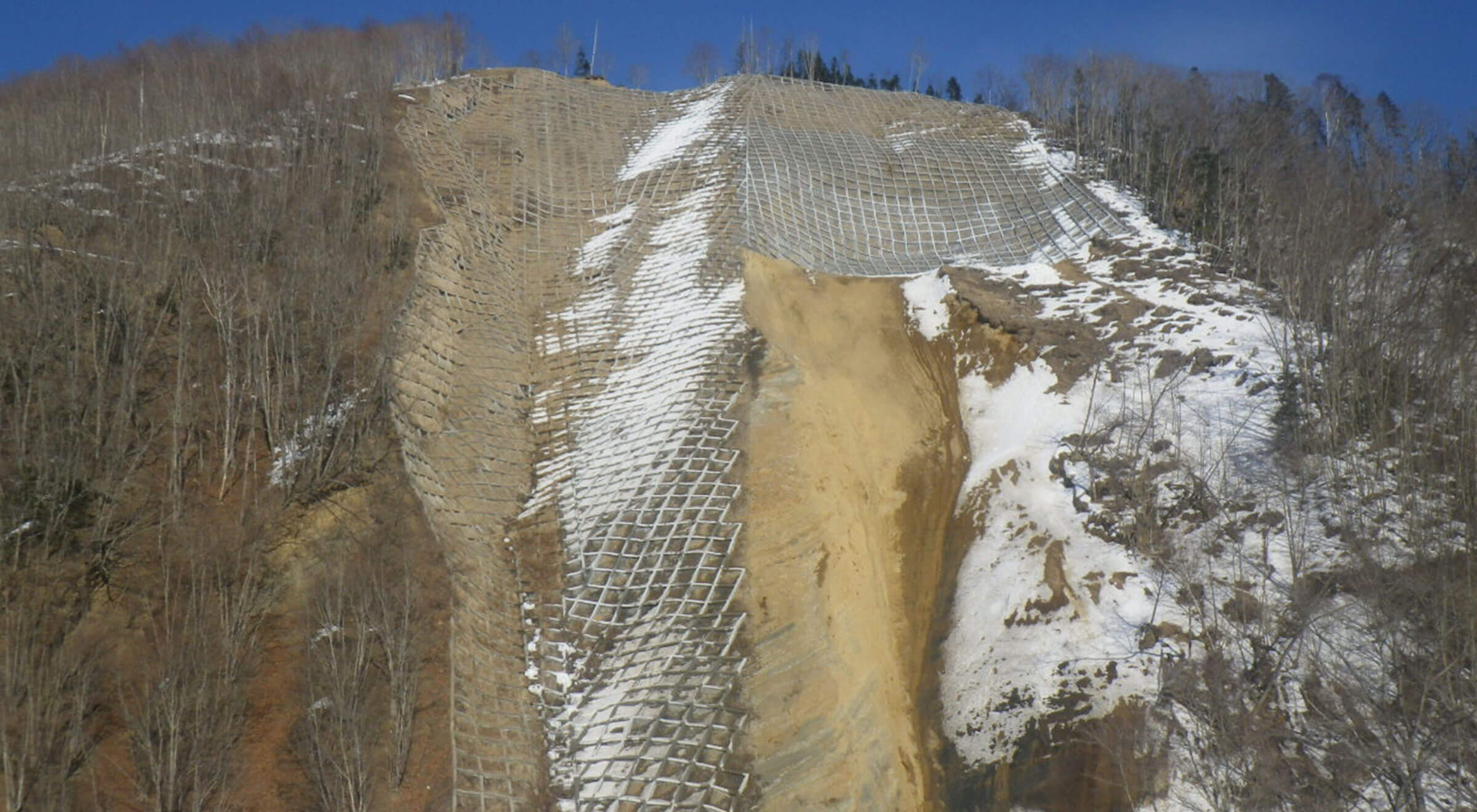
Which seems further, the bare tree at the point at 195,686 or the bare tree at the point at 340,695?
the bare tree at the point at 340,695

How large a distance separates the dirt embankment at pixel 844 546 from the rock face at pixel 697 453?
0.15ft

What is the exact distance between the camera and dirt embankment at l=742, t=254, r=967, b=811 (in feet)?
45.3

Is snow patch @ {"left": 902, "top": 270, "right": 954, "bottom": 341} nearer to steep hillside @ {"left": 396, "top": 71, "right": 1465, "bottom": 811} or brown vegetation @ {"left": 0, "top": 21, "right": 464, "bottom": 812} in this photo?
steep hillside @ {"left": 396, "top": 71, "right": 1465, "bottom": 811}

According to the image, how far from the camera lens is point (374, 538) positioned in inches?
626

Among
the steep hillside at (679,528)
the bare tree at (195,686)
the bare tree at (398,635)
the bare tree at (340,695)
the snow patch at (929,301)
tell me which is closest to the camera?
the bare tree at (195,686)

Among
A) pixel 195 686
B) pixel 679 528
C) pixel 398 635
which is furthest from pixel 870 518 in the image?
pixel 195 686

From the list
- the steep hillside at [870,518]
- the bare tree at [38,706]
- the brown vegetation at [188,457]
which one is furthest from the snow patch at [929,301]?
the bare tree at [38,706]

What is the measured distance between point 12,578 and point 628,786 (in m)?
7.97

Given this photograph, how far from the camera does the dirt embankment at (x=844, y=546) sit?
13.8m

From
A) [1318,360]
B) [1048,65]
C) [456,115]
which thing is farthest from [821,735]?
[1048,65]

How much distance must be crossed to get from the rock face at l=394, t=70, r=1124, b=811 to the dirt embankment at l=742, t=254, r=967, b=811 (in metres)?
0.05

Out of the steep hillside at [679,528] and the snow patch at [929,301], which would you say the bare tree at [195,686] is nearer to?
the steep hillside at [679,528]

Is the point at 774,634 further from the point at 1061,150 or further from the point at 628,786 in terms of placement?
the point at 1061,150

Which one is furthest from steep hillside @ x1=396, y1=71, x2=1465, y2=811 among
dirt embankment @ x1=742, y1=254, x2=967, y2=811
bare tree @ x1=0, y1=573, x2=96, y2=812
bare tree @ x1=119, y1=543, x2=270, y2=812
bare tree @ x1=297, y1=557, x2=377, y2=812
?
bare tree @ x1=0, y1=573, x2=96, y2=812
